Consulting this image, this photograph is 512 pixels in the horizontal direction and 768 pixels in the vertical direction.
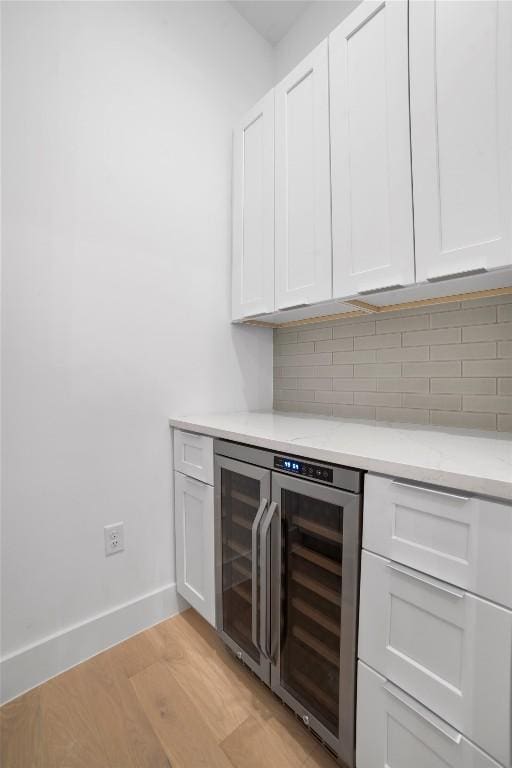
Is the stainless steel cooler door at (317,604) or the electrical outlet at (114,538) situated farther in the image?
the electrical outlet at (114,538)

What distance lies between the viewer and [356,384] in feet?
5.58

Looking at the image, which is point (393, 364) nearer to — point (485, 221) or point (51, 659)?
point (485, 221)

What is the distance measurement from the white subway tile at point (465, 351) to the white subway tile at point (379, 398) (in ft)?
0.77

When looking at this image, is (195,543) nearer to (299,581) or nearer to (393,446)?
(299,581)

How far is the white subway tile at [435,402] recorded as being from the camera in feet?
4.45

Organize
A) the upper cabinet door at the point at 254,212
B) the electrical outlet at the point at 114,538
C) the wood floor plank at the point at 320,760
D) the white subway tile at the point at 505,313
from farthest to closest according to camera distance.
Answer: the upper cabinet door at the point at 254,212 < the electrical outlet at the point at 114,538 < the white subway tile at the point at 505,313 < the wood floor plank at the point at 320,760

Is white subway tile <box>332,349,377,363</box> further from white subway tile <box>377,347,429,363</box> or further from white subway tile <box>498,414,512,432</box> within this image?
white subway tile <box>498,414,512,432</box>

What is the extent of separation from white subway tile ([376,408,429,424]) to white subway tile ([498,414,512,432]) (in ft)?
0.84

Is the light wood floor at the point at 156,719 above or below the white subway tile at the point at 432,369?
below

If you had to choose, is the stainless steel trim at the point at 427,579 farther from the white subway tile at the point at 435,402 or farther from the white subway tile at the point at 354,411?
the white subway tile at the point at 354,411

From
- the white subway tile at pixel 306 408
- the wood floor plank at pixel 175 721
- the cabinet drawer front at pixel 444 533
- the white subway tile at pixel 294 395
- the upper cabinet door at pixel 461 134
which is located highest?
the upper cabinet door at pixel 461 134

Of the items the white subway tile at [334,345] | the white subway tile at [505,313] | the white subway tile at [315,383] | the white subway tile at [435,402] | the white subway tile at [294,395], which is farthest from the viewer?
the white subway tile at [294,395]

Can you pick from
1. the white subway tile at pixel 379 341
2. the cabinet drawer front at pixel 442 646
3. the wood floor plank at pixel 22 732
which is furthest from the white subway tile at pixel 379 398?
the wood floor plank at pixel 22 732

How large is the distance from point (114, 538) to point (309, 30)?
283 cm
